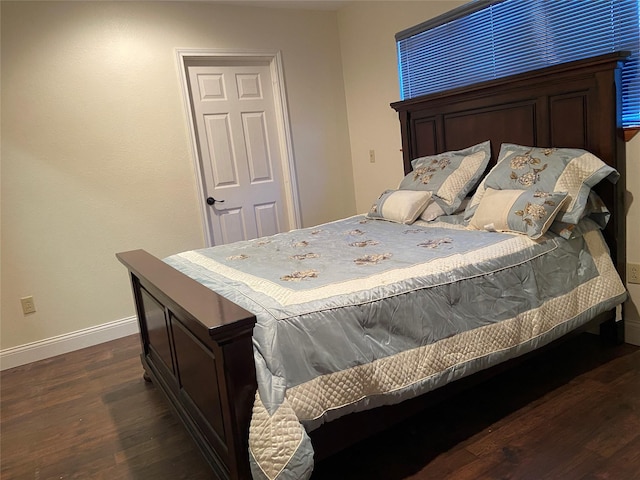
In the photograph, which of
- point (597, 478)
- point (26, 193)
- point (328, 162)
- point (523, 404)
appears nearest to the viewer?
point (597, 478)

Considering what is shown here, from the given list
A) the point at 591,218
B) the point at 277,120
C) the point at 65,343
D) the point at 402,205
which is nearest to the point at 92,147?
the point at 65,343

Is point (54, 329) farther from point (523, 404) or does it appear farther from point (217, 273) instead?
point (523, 404)

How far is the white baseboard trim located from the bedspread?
24cm

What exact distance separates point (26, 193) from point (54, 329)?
3.16ft

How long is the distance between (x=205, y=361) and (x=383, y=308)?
0.65 m

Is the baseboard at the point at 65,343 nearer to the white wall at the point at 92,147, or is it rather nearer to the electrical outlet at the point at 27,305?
the white wall at the point at 92,147

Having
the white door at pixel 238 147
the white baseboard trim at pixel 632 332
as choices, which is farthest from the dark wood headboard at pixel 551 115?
the white door at pixel 238 147

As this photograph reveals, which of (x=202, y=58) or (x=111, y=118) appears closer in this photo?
(x=111, y=118)

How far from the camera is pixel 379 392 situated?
5.62 feet

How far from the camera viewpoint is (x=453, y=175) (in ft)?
9.98

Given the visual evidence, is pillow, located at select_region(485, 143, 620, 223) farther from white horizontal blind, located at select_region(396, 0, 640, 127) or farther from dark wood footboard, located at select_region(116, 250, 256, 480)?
dark wood footboard, located at select_region(116, 250, 256, 480)

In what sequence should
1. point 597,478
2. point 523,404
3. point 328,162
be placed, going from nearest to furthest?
point 597,478
point 523,404
point 328,162

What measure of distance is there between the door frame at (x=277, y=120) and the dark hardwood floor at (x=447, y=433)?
5.62ft

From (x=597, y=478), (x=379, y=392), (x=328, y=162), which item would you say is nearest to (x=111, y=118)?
(x=328, y=162)
